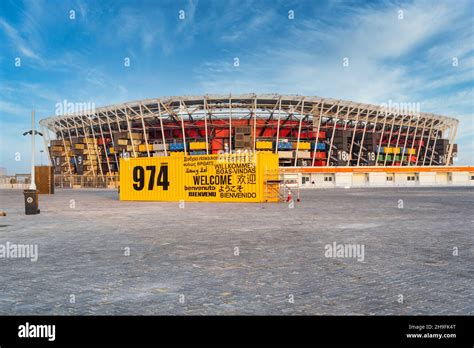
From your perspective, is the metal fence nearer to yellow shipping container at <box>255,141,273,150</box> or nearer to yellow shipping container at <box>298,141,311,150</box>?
yellow shipping container at <box>255,141,273,150</box>

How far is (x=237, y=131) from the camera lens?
73.8m

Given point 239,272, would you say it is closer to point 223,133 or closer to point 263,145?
point 263,145

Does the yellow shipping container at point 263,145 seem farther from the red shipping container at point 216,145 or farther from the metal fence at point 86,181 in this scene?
the metal fence at point 86,181

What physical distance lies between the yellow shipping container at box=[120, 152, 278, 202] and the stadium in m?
32.2

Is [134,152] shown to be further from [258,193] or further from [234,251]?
[234,251]

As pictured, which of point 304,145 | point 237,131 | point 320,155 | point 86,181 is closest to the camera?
point 237,131

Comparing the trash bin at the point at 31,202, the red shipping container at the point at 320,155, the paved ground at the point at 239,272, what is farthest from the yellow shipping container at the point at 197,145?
the paved ground at the point at 239,272

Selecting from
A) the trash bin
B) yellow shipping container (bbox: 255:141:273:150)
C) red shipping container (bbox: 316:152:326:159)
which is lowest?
the trash bin

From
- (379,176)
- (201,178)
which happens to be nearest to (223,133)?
(379,176)

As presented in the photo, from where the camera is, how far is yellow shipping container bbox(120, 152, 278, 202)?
3111 centimetres

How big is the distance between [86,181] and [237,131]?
1247 inches

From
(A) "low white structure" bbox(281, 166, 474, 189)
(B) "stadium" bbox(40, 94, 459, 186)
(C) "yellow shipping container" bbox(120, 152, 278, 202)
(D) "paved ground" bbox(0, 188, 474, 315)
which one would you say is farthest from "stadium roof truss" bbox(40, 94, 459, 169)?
(D) "paved ground" bbox(0, 188, 474, 315)
